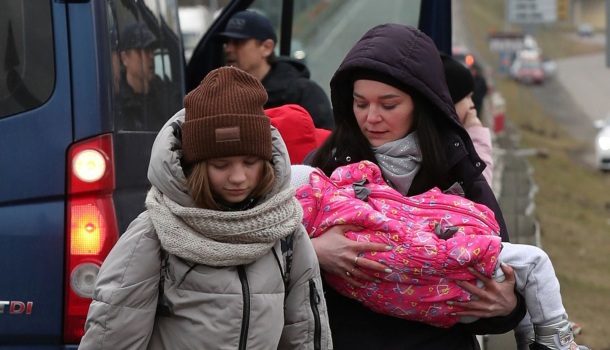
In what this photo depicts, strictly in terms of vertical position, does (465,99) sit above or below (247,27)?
below

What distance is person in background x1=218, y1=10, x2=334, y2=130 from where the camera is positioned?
620cm

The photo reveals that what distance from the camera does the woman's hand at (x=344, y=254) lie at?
3.23 m

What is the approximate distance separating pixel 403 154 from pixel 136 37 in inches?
67.1

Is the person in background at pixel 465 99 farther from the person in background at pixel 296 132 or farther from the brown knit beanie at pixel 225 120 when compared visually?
the brown knit beanie at pixel 225 120

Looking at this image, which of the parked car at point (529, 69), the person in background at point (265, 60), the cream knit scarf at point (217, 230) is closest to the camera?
the cream knit scarf at point (217, 230)

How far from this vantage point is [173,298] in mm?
3076

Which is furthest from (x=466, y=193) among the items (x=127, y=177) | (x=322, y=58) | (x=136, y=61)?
(x=322, y=58)

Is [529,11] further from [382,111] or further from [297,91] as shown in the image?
[382,111]

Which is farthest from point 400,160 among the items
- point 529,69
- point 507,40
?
point 529,69

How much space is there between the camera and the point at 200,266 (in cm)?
307

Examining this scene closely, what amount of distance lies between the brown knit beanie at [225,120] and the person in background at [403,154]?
1.18 feet

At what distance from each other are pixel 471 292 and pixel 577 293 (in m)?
9.49

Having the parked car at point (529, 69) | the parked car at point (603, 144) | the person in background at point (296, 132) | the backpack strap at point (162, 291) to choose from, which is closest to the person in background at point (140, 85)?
the person in background at point (296, 132)

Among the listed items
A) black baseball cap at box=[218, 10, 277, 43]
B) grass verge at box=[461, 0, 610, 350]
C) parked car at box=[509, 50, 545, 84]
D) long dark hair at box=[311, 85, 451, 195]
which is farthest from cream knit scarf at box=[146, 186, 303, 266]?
parked car at box=[509, 50, 545, 84]
